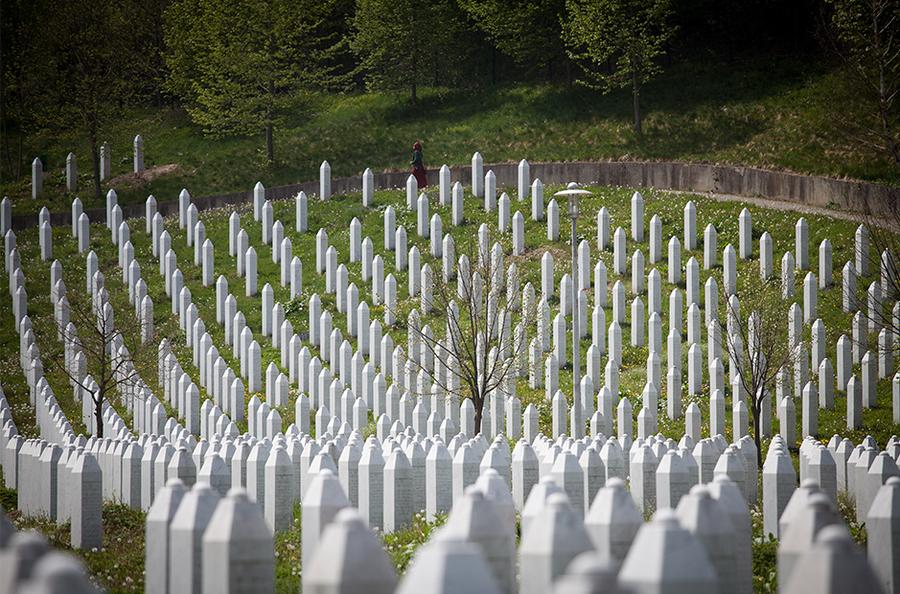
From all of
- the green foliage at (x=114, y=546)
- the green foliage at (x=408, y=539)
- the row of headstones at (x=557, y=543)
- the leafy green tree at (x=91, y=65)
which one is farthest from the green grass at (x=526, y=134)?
the row of headstones at (x=557, y=543)

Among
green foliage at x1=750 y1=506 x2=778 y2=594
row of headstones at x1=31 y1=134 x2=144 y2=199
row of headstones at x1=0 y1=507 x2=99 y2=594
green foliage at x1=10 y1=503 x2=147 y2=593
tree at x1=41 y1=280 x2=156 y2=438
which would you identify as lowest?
tree at x1=41 y1=280 x2=156 y2=438

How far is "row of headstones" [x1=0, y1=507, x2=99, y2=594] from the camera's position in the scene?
215 inches

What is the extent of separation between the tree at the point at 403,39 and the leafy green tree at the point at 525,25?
7.47 ft

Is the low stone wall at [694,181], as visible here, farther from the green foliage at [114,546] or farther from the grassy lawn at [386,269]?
the green foliage at [114,546]

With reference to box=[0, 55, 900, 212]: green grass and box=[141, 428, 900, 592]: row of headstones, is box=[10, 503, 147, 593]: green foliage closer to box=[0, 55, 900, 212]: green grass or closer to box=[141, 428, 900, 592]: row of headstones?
box=[141, 428, 900, 592]: row of headstones

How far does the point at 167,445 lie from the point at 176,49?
52.6m

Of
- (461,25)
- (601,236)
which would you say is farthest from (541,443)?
(461,25)

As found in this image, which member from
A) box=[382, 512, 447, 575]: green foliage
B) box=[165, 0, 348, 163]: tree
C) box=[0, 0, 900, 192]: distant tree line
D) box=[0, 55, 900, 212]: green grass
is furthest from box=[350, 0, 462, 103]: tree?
box=[382, 512, 447, 575]: green foliage

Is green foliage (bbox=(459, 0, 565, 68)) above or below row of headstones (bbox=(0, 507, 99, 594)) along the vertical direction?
above

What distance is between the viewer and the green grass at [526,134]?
45156 mm

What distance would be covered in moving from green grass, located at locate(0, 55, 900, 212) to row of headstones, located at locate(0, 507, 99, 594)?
3616cm

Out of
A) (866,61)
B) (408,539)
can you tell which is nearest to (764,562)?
(408,539)

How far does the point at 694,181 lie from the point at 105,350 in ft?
58.1

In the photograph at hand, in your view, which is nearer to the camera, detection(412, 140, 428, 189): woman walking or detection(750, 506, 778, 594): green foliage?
detection(750, 506, 778, 594): green foliage
